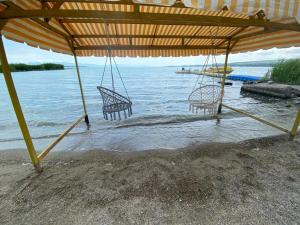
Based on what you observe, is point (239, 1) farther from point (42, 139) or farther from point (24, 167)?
point (42, 139)

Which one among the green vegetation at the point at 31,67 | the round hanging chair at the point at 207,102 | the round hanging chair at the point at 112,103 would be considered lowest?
the round hanging chair at the point at 207,102

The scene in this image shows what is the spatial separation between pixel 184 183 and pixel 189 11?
3.01m

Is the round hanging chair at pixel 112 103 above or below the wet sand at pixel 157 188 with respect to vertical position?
above

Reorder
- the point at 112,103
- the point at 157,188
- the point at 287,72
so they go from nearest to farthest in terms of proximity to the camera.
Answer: the point at 157,188
the point at 112,103
the point at 287,72

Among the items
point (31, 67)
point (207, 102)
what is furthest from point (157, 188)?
point (31, 67)

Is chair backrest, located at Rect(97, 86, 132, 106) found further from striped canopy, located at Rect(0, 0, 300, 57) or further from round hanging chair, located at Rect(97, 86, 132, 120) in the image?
striped canopy, located at Rect(0, 0, 300, 57)

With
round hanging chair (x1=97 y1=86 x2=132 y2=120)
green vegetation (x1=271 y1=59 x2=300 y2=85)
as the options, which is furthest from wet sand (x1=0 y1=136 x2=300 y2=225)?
green vegetation (x1=271 y1=59 x2=300 y2=85)

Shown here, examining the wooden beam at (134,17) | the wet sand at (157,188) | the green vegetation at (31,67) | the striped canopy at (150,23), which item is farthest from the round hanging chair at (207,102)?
the green vegetation at (31,67)

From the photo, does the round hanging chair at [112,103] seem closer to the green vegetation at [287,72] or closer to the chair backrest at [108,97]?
the chair backrest at [108,97]

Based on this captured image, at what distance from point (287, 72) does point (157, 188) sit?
56.4ft

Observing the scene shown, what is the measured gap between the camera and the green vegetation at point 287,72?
1320 cm

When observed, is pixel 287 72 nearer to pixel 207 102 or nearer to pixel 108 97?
pixel 207 102

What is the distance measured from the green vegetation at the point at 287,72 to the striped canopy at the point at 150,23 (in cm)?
1204

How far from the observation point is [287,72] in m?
13.9
